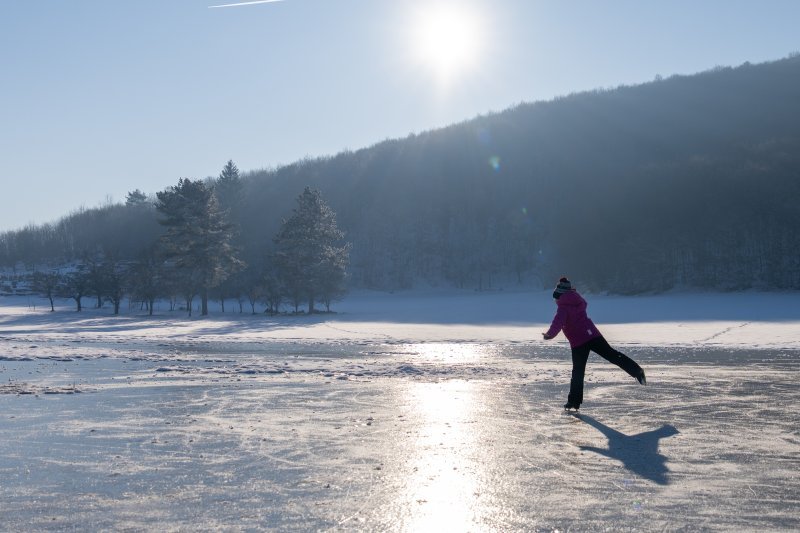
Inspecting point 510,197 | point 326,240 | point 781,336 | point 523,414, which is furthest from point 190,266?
point 510,197

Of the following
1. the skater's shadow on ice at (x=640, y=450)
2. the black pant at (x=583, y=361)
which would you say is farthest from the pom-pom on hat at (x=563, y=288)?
the skater's shadow on ice at (x=640, y=450)

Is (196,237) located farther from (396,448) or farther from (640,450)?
(640,450)

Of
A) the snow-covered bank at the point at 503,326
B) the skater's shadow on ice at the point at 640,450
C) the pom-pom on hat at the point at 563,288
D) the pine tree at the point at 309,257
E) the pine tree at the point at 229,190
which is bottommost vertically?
the snow-covered bank at the point at 503,326

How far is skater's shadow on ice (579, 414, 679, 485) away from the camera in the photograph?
5898 millimetres

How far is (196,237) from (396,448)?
5153 cm

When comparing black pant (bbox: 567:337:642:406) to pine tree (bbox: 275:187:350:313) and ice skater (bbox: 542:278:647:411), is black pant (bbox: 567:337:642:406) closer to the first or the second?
ice skater (bbox: 542:278:647:411)

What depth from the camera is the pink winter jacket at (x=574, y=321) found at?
938 centimetres

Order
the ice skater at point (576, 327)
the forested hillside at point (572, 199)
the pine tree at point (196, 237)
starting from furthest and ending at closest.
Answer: the forested hillside at point (572, 199) < the pine tree at point (196, 237) < the ice skater at point (576, 327)

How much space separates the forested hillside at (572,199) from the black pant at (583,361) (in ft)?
188

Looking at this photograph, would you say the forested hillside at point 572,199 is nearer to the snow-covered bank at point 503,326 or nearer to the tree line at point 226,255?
the snow-covered bank at point 503,326

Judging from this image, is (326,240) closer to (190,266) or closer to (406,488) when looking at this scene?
(190,266)

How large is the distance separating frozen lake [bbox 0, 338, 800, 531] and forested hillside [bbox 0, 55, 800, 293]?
189 ft

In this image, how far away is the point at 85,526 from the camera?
452 cm

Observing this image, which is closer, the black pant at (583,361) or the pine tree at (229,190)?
the black pant at (583,361)
